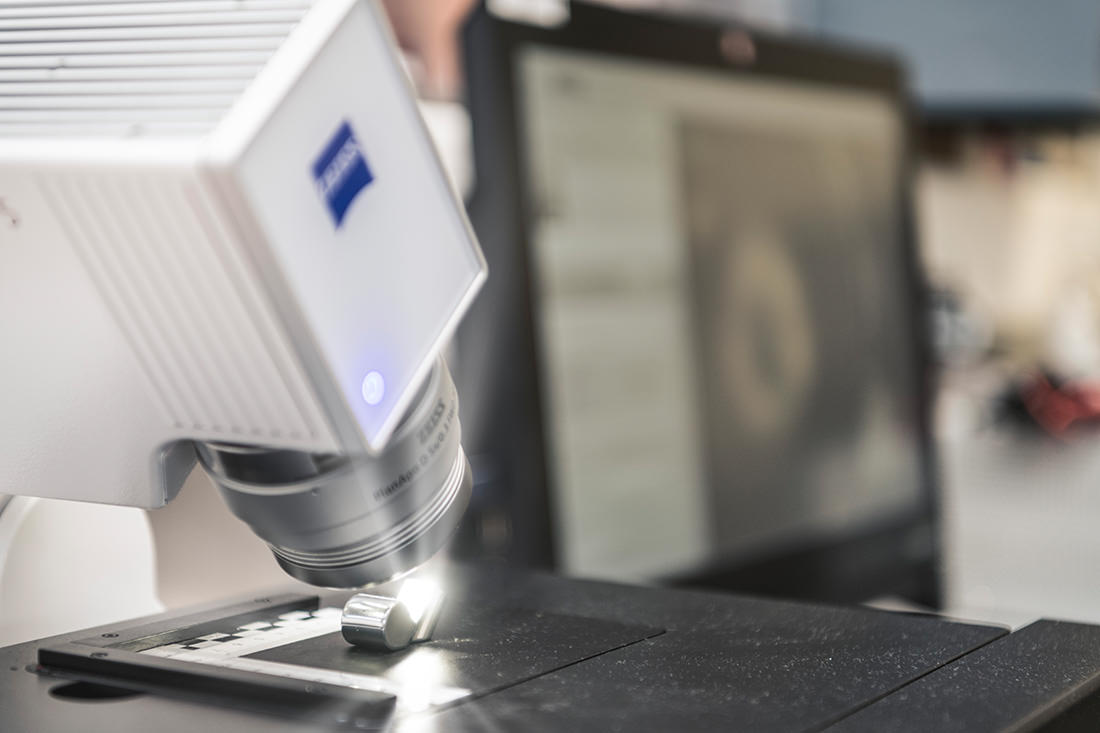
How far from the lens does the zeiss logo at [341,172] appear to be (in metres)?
0.33

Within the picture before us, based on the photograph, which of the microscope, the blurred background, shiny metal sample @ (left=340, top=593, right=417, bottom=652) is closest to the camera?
the microscope

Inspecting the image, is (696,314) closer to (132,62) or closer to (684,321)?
(684,321)

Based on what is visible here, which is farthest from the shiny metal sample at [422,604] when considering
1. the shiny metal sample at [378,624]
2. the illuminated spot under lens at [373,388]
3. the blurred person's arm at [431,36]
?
the blurred person's arm at [431,36]

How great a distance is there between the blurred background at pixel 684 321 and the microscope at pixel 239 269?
0.15 metres

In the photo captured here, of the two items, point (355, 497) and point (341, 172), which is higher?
point (341, 172)

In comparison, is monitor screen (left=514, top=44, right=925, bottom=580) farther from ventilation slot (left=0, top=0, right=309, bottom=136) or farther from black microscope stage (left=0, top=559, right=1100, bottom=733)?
ventilation slot (left=0, top=0, right=309, bottom=136)

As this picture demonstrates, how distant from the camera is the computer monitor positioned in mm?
733

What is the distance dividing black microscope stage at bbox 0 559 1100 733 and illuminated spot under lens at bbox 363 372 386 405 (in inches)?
3.8

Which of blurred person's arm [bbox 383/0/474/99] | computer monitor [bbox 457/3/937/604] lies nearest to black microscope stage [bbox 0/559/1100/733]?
computer monitor [bbox 457/3/937/604]

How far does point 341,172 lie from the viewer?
0.34 m

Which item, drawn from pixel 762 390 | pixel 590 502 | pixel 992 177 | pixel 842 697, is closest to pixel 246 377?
pixel 842 697

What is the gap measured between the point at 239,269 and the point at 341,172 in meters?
0.04

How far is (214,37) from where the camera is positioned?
0.35 metres

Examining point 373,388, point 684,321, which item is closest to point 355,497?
point 373,388
